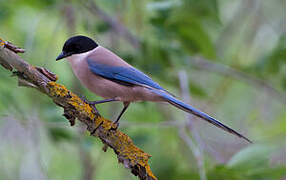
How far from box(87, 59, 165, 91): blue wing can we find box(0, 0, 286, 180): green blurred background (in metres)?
0.45

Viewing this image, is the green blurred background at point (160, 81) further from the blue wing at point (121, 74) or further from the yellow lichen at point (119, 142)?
the yellow lichen at point (119, 142)

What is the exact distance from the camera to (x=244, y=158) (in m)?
3.00

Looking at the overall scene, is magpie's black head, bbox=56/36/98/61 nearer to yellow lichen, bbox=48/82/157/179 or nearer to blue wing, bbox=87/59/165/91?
blue wing, bbox=87/59/165/91

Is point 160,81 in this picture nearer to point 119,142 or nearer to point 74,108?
point 119,142

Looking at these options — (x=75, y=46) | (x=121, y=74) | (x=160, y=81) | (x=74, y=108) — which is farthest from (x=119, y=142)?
(x=160, y=81)

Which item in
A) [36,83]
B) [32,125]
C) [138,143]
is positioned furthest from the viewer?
[138,143]

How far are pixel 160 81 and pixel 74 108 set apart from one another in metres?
2.23

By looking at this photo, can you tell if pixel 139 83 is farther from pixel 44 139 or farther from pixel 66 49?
pixel 44 139

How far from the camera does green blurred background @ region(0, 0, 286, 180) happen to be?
11.9ft

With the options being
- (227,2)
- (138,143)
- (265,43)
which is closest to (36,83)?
(138,143)

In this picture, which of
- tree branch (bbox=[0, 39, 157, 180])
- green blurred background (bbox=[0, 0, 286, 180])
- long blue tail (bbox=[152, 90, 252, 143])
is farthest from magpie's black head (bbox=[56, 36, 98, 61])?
tree branch (bbox=[0, 39, 157, 180])

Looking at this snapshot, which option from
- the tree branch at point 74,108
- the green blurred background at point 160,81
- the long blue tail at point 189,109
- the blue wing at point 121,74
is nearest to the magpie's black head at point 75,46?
the blue wing at point 121,74

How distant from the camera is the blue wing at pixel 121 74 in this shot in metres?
3.15

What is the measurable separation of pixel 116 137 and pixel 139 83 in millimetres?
733
